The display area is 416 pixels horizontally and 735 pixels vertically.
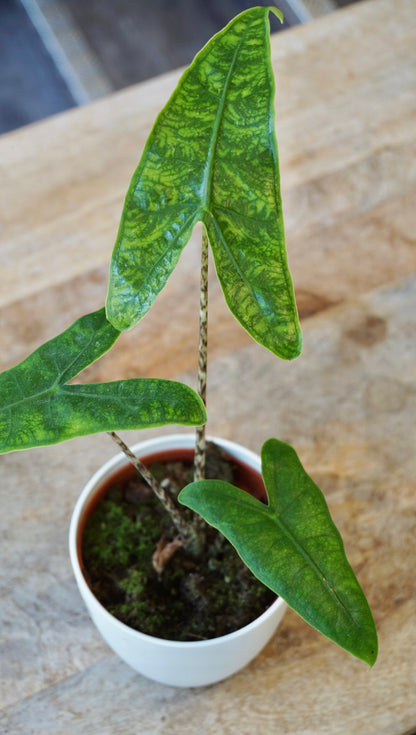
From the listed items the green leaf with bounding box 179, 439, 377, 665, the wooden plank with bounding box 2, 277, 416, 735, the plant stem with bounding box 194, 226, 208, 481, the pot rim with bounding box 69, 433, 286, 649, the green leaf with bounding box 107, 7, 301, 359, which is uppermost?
the green leaf with bounding box 107, 7, 301, 359

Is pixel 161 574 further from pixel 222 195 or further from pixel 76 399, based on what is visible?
pixel 222 195

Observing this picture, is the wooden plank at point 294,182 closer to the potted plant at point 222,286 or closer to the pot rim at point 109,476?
the pot rim at point 109,476

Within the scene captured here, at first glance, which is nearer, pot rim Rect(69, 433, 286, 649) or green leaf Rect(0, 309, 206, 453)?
green leaf Rect(0, 309, 206, 453)

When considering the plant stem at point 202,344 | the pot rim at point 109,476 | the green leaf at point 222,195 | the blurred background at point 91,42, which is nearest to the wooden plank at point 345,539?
the pot rim at point 109,476

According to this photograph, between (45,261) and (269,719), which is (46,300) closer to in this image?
(45,261)

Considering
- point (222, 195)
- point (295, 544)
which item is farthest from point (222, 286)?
point (295, 544)

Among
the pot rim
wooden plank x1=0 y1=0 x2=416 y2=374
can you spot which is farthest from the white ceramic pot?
wooden plank x1=0 y1=0 x2=416 y2=374

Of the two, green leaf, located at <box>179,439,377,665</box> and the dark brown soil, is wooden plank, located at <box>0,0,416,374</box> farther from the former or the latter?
green leaf, located at <box>179,439,377,665</box>
